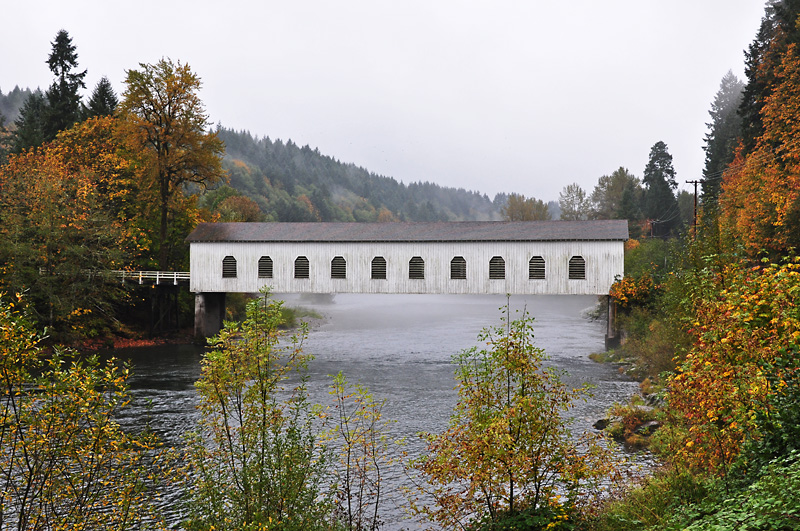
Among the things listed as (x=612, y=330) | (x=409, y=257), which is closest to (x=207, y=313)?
(x=409, y=257)

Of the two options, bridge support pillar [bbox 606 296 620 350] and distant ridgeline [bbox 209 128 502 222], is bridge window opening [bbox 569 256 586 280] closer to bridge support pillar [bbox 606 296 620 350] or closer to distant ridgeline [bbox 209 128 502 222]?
bridge support pillar [bbox 606 296 620 350]

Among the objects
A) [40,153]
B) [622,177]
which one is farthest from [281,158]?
[40,153]

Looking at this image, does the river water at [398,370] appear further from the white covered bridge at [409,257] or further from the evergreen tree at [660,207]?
the evergreen tree at [660,207]

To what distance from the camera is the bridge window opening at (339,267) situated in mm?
25156

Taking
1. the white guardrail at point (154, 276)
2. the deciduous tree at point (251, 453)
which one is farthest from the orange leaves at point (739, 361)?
the white guardrail at point (154, 276)

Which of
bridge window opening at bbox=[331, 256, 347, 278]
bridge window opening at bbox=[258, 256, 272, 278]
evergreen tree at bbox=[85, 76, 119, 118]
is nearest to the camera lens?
bridge window opening at bbox=[331, 256, 347, 278]

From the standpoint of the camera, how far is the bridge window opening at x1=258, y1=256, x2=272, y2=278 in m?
25.7

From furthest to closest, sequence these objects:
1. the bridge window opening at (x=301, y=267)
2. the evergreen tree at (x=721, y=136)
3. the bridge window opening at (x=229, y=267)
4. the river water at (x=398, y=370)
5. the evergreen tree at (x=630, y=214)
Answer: the evergreen tree at (x=630, y=214) < the evergreen tree at (x=721, y=136) < the bridge window opening at (x=229, y=267) < the bridge window opening at (x=301, y=267) < the river water at (x=398, y=370)

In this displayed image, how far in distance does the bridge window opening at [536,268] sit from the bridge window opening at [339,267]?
24.3 ft

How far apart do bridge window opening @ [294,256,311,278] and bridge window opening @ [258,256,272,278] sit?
1.14m

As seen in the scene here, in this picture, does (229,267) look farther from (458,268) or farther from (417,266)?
(458,268)

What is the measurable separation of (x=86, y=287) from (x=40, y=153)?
9.68 metres

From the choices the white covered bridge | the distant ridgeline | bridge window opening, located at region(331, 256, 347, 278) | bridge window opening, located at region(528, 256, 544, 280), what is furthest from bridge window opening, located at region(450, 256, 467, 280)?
the distant ridgeline

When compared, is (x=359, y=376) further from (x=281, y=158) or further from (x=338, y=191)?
(x=338, y=191)
